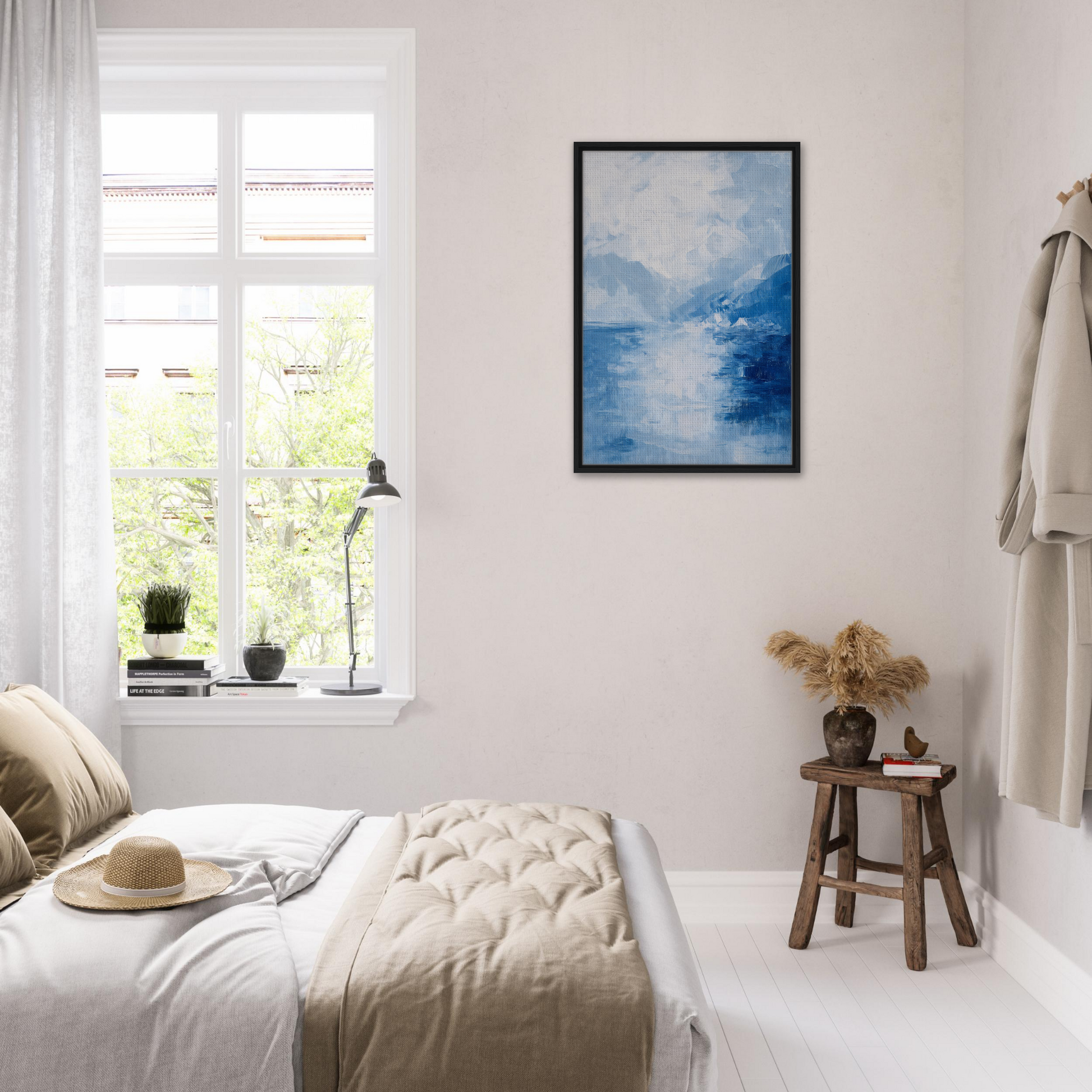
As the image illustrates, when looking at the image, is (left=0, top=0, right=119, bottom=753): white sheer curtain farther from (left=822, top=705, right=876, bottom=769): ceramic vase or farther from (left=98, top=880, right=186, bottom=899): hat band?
(left=822, top=705, right=876, bottom=769): ceramic vase

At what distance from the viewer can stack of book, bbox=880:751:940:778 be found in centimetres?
264

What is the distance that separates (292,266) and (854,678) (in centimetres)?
218

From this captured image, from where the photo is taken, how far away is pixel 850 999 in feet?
7.89

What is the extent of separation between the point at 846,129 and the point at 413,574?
6.30ft

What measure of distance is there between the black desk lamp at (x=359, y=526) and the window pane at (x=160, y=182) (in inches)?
40.5

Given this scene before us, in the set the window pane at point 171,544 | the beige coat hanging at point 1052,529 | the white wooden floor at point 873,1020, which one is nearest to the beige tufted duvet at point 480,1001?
the white wooden floor at point 873,1020

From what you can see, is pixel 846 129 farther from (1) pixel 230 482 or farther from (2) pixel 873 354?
(1) pixel 230 482

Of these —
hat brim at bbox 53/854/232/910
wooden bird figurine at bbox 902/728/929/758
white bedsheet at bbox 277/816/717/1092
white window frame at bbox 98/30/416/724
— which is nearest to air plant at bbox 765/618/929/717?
wooden bird figurine at bbox 902/728/929/758

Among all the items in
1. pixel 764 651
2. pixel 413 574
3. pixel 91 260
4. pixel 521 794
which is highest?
pixel 91 260

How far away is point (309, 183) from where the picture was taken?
126 inches

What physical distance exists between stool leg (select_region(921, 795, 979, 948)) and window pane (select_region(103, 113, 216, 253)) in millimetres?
2839

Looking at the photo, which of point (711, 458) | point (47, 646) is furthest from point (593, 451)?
point (47, 646)

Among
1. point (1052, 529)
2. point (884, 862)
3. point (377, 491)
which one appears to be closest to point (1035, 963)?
point (884, 862)

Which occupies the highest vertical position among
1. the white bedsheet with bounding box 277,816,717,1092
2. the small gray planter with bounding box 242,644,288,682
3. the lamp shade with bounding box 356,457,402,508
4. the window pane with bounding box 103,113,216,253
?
the window pane with bounding box 103,113,216,253
